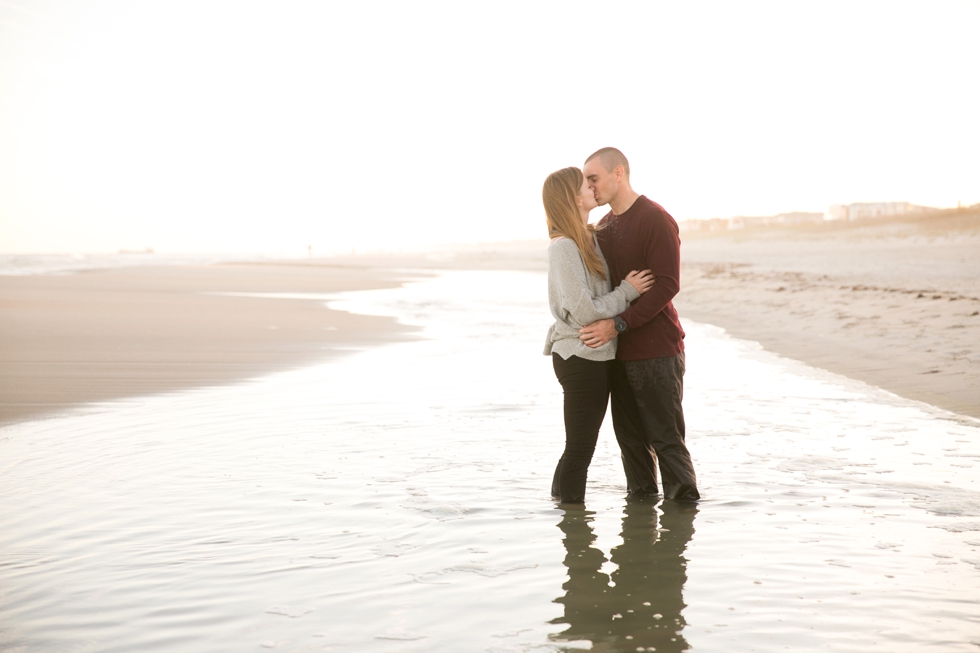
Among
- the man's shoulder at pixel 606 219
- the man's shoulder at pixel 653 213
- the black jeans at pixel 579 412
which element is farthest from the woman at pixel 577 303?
the man's shoulder at pixel 653 213

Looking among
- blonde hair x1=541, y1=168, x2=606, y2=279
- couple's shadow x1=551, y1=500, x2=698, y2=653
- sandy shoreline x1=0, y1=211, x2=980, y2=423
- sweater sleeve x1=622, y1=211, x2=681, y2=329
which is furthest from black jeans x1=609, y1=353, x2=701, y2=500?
sandy shoreline x1=0, y1=211, x2=980, y2=423

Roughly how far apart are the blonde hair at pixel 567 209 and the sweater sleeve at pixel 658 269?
30cm

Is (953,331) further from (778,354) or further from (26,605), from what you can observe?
(26,605)

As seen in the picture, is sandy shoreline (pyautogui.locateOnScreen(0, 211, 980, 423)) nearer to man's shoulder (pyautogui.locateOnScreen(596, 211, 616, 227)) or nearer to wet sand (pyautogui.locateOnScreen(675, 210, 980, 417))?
wet sand (pyautogui.locateOnScreen(675, 210, 980, 417))

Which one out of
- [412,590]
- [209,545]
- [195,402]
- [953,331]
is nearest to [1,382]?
[195,402]

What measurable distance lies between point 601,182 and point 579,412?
125 centimetres

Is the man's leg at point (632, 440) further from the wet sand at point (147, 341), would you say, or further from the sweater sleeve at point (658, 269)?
the wet sand at point (147, 341)

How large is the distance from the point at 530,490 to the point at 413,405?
2.76 meters

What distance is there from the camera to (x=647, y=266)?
4203mm

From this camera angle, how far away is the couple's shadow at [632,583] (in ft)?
9.27

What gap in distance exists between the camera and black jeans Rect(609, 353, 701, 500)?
4266 mm

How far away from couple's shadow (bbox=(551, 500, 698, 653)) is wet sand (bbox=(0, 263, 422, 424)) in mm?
5359

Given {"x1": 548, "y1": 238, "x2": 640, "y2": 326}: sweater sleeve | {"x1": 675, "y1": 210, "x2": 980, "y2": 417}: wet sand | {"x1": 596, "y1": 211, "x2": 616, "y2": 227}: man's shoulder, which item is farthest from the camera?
{"x1": 675, "y1": 210, "x2": 980, "y2": 417}: wet sand

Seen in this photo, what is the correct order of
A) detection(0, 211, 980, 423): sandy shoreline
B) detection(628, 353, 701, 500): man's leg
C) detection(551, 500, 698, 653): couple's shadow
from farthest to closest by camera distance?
detection(0, 211, 980, 423): sandy shoreline → detection(628, 353, 701, 500): man's leg → detection(551, 500, 698, 653): couple's shadow
